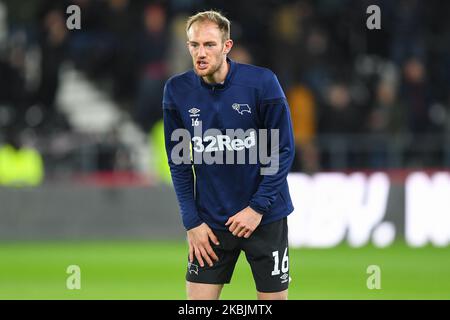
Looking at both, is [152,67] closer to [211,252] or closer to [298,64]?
[298,64]

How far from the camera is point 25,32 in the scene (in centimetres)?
1853

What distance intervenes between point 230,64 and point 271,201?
86cm

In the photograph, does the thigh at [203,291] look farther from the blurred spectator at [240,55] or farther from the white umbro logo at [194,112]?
the blurred spectator at [240,55]

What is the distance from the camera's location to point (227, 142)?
705 cm

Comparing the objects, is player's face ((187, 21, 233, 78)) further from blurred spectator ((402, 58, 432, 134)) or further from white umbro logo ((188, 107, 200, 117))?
blurred spectator ((402, 58, 432, 134))

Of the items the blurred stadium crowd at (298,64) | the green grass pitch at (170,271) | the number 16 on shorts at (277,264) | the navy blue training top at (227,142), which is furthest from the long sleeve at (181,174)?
the blurred stadium crowd at (298,64)

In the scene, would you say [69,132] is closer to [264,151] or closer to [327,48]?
[327,48]

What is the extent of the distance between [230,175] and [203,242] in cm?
43

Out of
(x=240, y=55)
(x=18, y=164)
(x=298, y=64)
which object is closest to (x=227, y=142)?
(x=240, y=55)

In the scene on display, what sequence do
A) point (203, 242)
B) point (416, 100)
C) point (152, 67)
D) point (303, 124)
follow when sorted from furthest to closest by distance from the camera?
point (416, 100)
point (303, 124)
point (152, 67)
point (203, 242)

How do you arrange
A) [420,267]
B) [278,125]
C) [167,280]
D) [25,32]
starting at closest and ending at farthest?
1. [278,125]
2. [167,280]
3. [420,267]
4. [25,32]

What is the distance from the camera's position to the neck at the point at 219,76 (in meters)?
7.05

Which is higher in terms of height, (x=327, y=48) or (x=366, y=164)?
(x=327, y=48)
